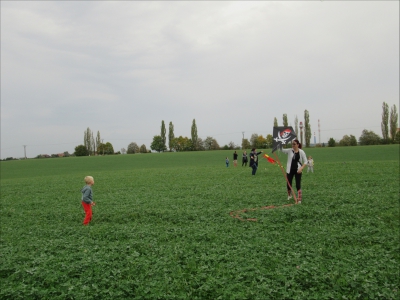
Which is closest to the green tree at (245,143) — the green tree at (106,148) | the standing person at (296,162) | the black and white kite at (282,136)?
the green tree at (106,148)

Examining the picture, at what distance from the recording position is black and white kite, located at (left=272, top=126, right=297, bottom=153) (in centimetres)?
1170

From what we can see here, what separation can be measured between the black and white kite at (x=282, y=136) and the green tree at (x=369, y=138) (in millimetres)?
95301

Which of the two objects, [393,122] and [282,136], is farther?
[393,122]

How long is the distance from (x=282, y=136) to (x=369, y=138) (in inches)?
3837

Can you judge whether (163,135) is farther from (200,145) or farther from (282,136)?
(282,136)

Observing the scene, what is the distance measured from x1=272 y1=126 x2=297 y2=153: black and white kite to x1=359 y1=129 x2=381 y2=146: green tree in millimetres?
95301

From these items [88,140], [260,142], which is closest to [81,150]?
→ [88,140]

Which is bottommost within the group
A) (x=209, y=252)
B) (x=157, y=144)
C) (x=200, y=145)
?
(x=209, y=252)

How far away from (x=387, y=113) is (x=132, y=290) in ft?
360

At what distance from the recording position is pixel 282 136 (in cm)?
1186

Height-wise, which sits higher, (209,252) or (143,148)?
(143,148)

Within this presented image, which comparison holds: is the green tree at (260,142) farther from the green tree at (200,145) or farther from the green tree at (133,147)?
the green tree at (133,147)

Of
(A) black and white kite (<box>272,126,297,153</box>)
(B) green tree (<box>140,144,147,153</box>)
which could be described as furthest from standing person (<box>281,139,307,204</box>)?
(B) green tree (<box>140,144,147,153</box>)

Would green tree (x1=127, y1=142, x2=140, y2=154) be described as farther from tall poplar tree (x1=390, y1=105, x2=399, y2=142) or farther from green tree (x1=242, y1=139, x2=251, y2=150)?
tall poplar tree (x1=390, y1=105, x2=399, y2=142)
